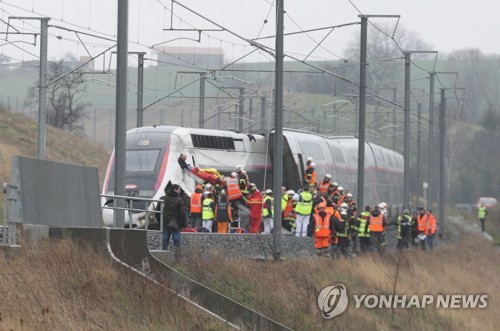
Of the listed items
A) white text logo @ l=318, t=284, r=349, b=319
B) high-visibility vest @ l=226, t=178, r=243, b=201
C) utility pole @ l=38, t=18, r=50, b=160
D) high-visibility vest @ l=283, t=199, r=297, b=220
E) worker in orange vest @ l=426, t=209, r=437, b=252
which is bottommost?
white text logo @ l=318, t=284, r=349, b=319

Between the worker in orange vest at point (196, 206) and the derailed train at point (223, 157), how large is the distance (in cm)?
146

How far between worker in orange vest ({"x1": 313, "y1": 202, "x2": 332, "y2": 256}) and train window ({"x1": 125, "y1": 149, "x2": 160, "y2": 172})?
563cm

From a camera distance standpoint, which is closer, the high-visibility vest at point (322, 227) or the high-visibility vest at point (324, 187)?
the high-visibility vest at point (322, 227)

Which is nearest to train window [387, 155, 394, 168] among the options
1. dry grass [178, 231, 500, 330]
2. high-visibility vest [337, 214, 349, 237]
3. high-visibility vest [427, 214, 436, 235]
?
high-visibility vest [427, 214, 436, 235]

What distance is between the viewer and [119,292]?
692 inches

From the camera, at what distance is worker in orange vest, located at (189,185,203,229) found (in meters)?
34.6

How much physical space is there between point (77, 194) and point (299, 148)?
74.7ft

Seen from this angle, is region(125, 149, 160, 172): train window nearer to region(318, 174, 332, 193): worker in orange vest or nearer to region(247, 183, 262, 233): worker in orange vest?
region(247, 183, 262, 233): worker in orange vest

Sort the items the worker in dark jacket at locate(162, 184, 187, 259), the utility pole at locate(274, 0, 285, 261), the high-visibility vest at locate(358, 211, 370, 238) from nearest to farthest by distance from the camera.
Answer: the worker in dark jacket at locate(162, 184, 187, 259) < the utility pole at locate(274, 0, 285, 261) < the high-visibility vest at locate(358, 211, 370, 238)

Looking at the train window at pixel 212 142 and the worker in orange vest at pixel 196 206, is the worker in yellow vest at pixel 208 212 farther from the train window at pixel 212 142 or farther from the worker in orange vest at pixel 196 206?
the train window at pixel 212 142

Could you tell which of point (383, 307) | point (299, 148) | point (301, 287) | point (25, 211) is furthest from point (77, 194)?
point (299, 148)

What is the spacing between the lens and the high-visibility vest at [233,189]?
1389 inches

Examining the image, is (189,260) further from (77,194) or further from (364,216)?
(364,216)

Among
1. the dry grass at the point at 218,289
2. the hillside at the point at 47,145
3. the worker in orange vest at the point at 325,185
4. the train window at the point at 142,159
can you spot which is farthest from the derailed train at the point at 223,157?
the hillside at the point at 47,145
